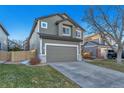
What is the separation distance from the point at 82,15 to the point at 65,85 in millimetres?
15672

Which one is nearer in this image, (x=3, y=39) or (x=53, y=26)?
(x=53, y=26)

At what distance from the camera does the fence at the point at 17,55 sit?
19781mm

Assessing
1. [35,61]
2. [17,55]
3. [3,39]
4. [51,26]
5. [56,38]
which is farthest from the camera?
[3,39]

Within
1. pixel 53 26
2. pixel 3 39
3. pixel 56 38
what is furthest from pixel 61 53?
pixel 3 39

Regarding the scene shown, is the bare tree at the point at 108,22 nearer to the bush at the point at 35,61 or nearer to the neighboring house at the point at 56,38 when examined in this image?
the neighboring house at the point at 56,38

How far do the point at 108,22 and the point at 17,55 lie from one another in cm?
1320

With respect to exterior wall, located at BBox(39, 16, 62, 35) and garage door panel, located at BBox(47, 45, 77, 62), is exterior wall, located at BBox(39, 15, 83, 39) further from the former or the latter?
garage door panel, located at BBox(47, 45, 77, 62)

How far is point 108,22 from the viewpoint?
21719 millimetres

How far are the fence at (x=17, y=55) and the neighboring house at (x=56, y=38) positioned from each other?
1.21 metres

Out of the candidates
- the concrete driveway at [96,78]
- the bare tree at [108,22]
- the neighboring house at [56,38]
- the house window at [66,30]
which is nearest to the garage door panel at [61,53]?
the neighboring house at [56,38]

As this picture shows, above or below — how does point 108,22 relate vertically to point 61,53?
above

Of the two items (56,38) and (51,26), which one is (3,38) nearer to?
(51,26)

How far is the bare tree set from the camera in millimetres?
21266
